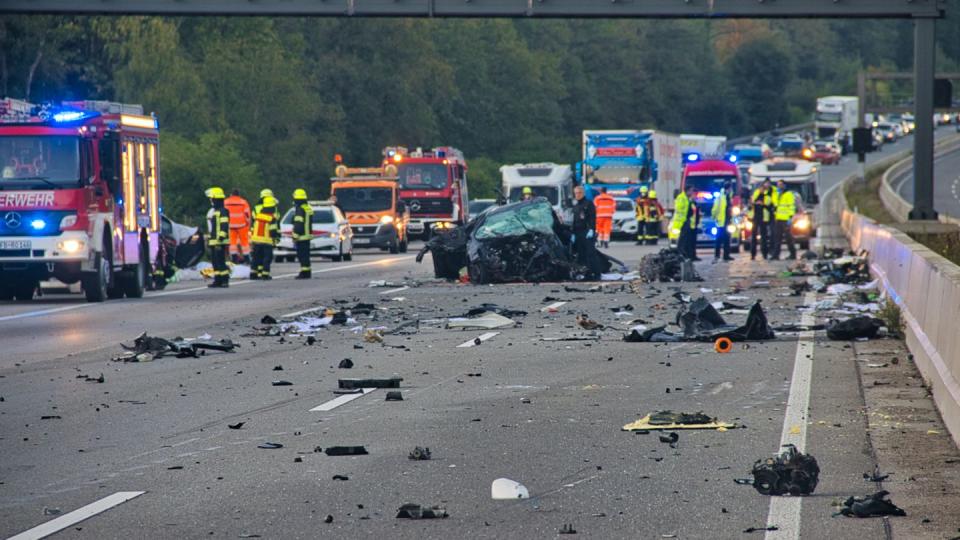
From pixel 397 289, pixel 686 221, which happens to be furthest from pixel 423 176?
pixel 397 289

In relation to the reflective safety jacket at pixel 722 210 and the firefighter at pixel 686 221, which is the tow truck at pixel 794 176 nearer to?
the reflective safety jacket at pixel 722 210

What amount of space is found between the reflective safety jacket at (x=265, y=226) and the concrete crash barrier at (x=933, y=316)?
1310 cm

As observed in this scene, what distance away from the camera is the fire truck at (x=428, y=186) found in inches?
2237

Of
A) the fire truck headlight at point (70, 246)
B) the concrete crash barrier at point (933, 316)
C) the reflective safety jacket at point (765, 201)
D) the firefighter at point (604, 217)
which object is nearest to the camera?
the concrete crash barrier at point (933, 316)

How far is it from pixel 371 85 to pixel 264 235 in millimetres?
58408

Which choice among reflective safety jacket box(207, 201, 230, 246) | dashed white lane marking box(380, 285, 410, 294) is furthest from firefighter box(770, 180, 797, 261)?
reflective safety jacket box(207, 201, 230, 246)

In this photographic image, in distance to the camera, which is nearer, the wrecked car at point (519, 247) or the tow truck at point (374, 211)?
the wrecked car at point (519, 247)

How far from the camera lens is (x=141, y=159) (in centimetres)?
2973

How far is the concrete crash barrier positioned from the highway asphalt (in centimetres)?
62

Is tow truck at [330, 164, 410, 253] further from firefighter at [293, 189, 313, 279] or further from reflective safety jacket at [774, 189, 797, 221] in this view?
firefighter at [293, 189, 313, 279]

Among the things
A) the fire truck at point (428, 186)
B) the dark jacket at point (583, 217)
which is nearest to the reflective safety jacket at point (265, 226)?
the dark jacket at point (583, 217)

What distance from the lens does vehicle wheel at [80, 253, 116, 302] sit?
2670 cm

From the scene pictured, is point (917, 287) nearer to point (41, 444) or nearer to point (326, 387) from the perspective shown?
point (326, 387)

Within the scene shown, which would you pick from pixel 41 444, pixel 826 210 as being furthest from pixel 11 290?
pixel 826 210
